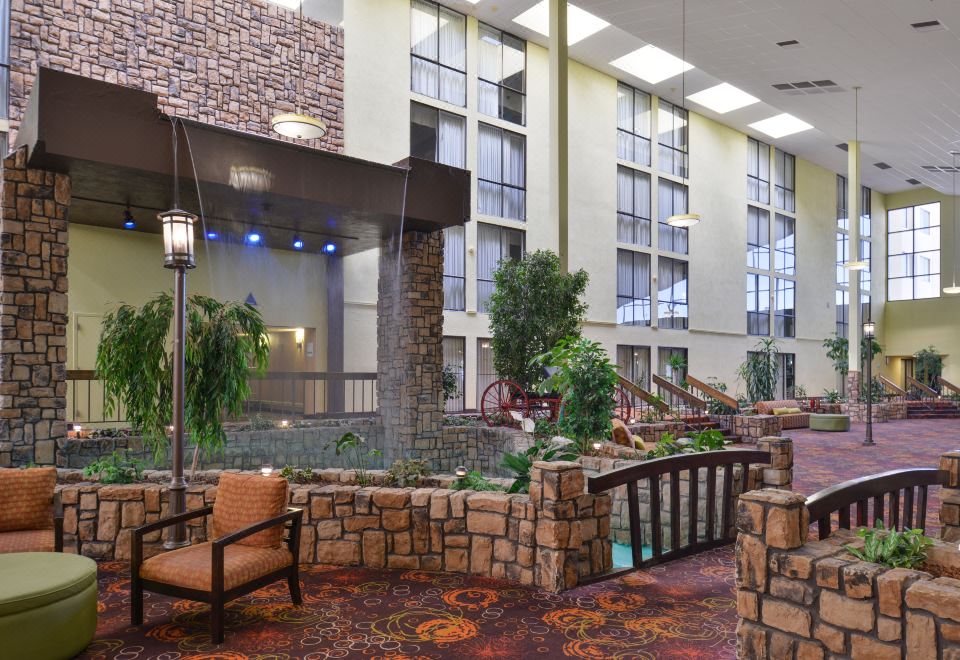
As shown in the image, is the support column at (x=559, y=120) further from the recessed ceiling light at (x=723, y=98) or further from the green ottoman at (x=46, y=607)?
the recessed ceiling light at (x=723, y=98)

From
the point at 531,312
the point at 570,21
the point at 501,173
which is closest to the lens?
the point at 531,312

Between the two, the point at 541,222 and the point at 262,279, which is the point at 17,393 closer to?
the point at 262,279

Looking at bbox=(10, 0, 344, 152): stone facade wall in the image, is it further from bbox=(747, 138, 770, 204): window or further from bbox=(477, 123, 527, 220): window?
bbox=(747, 138, 770, 204): window

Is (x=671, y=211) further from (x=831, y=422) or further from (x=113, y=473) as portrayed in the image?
(x=113, y=473)

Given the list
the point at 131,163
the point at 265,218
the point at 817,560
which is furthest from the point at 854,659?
the point at 265,218

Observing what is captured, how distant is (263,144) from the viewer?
22.7 feet

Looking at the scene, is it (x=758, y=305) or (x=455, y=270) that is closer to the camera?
(x=455, y=270)

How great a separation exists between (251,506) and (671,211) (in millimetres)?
16493

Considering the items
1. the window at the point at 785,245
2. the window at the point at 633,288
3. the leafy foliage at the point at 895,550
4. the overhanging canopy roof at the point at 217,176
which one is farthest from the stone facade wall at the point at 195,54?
the window at the point at 785,245

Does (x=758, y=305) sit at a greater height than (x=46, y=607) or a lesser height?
greater

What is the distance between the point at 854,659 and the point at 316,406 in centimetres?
769

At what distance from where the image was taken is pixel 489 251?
14.3 m

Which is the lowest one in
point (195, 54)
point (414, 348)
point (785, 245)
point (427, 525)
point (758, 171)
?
point (427, 525)

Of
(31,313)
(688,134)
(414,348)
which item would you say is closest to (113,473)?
(31,313)
